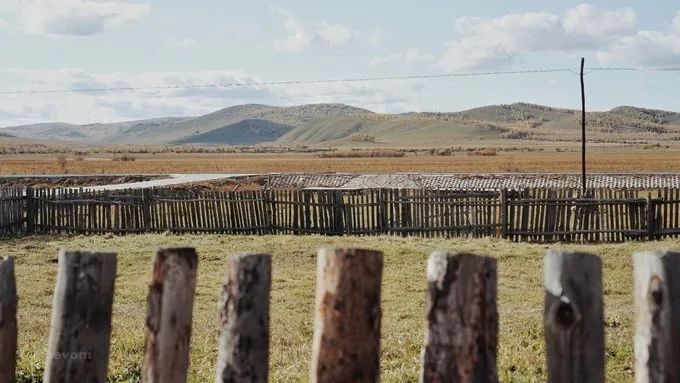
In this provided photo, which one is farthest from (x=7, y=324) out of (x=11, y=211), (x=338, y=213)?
Answer: (x=11, y=211)

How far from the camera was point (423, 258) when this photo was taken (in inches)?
702

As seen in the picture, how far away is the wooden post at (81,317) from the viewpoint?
3.70m

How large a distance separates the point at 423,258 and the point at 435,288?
1448 centimetres

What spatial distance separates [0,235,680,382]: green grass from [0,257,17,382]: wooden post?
2.78m

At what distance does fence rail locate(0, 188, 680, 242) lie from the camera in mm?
22641

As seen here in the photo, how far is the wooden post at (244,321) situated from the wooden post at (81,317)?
19.3 inches

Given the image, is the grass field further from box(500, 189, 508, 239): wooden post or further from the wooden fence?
box(500, 189, 508, 239): wooden post

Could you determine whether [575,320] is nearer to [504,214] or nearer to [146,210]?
[504,214]

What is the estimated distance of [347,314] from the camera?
346cm

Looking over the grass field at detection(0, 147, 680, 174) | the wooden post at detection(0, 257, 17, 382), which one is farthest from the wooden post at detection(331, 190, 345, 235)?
the grass field at detection(0, 147, 680, 174)

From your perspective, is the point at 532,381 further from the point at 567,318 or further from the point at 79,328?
the point at 79,328

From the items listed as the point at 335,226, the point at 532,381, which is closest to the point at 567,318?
the point at 532,381

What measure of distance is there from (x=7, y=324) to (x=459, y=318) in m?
1.90

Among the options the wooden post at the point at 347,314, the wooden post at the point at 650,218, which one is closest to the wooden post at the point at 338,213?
the wooden post at the point at 650,218
